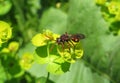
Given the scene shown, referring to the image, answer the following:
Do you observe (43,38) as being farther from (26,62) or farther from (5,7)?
(5,7)

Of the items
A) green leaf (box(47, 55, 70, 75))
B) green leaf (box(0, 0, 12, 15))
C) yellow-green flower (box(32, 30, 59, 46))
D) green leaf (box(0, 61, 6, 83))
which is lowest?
green leaf (box(0, 61, 6, 83))

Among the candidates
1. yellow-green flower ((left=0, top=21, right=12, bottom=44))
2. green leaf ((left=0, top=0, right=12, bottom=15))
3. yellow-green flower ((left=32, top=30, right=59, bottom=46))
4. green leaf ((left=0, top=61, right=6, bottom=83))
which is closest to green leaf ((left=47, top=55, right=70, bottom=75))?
yellow-green flower ((left=32, top=30, right=59, bottom=46))

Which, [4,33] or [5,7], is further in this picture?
[5,7]

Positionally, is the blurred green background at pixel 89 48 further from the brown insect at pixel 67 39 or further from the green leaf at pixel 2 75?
the brown insect at pixel 67 39

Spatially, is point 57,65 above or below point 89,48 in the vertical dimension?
above

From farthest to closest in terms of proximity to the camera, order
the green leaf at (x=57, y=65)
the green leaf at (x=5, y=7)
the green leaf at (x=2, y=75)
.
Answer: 1. the green leaf at (x=5, y=7)
2. the green leaf at (x=2, y=75)
3. the green leaf at (x=57, y=65)

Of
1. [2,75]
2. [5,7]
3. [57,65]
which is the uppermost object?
[57,65]

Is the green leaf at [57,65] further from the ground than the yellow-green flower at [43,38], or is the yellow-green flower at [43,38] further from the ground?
the yellow-green flower at [43,38]

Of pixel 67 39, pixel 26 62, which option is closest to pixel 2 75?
pixel 26 62

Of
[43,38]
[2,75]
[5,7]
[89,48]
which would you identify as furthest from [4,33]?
[5,7]

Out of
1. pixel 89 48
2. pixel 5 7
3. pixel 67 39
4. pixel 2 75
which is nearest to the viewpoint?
pixel 67 39

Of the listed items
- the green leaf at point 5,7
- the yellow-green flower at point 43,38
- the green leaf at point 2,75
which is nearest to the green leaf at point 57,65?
the yellow-green flower at point 43,38

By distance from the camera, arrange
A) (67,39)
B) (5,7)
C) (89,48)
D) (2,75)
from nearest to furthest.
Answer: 1. (67,39)
2. (2,75)
3. (89,48)
4. (5,7)

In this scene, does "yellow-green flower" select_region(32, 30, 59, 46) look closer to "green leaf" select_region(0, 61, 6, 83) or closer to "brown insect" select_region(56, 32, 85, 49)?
"brown insect" select_region(56, 32, 85, 49)
